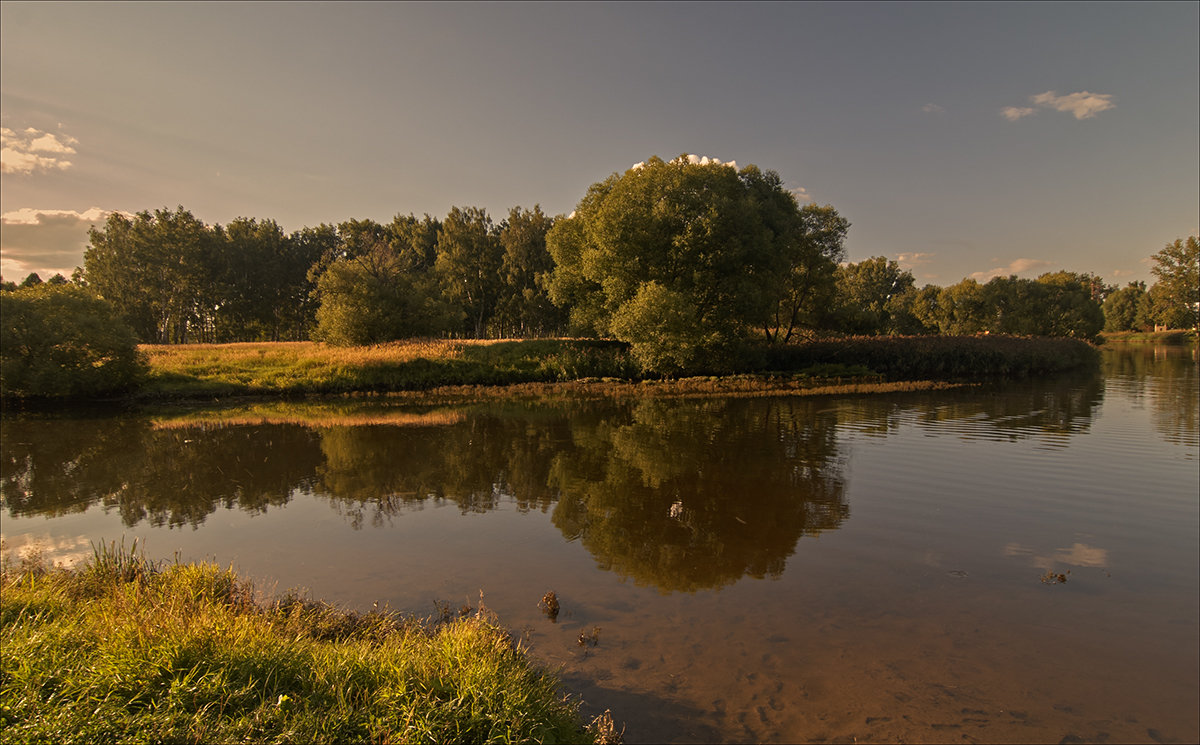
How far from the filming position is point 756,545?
1054 centimetres

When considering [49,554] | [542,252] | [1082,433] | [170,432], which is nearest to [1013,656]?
[49,554]

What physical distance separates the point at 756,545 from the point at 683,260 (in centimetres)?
3294

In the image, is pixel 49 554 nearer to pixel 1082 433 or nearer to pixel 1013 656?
pixel 1013 656

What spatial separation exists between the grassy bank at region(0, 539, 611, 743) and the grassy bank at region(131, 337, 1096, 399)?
1288 inches

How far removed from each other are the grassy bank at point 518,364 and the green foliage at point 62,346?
8.16ft

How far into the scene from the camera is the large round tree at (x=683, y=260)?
39.5m

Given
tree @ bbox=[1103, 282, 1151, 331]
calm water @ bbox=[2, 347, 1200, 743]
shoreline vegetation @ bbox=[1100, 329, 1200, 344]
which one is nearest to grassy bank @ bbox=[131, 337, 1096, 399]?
calm water @ bbox=[2, 347, 1200, 743]

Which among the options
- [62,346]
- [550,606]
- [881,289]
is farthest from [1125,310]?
[62,346]

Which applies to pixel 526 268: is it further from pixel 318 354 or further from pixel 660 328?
pixel 660 328

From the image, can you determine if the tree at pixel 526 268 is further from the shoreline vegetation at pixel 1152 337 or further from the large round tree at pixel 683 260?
the shoreline vegetation at pixel 1152 337

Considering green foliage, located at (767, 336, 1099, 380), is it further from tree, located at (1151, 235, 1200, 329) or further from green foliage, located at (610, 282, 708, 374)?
tree, located at (1151, 235, 1200, 329)

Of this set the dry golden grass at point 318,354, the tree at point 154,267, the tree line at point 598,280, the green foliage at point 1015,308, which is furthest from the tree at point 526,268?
the green foliage at point 1015,308

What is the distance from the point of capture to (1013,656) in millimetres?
6840

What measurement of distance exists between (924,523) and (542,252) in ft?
209
